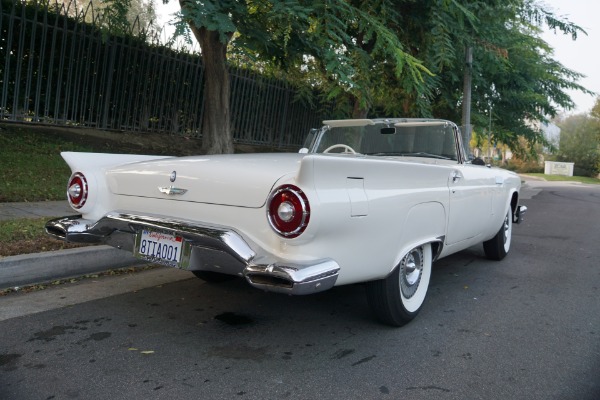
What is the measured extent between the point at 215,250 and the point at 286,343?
2.68 ft

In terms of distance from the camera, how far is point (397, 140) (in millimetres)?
5012

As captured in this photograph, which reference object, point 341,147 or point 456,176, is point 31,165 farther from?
point 456,176

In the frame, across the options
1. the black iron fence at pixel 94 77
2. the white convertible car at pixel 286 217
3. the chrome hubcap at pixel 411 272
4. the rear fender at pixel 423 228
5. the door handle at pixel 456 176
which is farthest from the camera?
the black iron fence at pixel 94 77

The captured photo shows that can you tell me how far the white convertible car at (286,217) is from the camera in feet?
9.13

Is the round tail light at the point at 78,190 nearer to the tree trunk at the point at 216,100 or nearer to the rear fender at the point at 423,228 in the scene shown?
the rear fender at the point at 423,228

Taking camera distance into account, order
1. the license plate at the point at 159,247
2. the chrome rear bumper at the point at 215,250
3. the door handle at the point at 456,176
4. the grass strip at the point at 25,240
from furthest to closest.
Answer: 1. the grass strip at the point at 25,240
2. the door handle at the point at 456,176
3. the license plate at the point at 159,247
4. the chrome rear bumper at the point at 215,250

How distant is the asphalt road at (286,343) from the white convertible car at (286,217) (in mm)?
442

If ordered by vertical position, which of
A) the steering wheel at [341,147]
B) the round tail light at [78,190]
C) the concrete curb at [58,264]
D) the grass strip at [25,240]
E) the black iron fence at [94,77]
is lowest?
the concrete curb at [58,264]

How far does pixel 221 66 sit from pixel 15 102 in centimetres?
356

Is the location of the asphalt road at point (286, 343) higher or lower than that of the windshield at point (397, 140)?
lower

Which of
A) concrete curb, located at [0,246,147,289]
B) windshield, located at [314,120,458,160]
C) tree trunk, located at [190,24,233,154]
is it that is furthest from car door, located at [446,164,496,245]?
tree trunk, located at [190,24,233,154]

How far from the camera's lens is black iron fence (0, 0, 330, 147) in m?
8.72

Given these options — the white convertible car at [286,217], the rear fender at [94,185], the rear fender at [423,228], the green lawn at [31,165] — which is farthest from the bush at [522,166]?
the rear fender at [94,185]

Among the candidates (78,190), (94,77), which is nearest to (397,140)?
(78,190)
